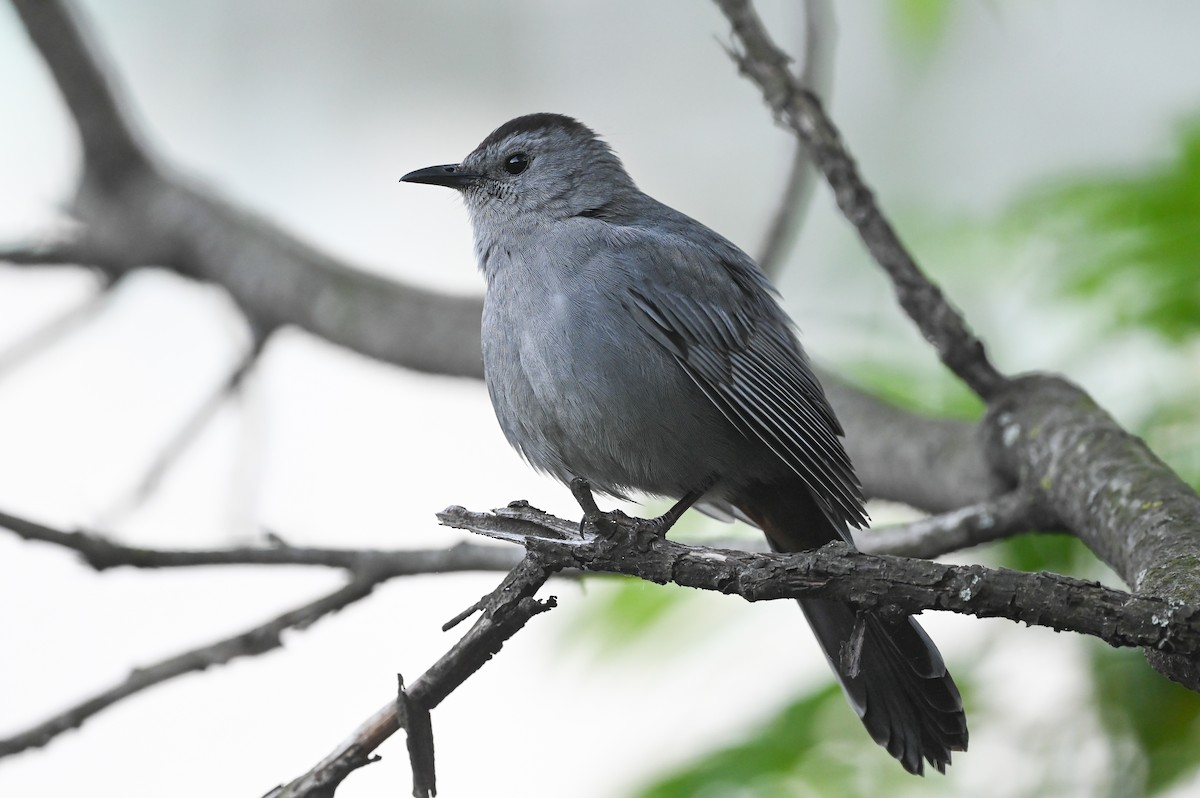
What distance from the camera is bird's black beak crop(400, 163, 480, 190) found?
4.69 m

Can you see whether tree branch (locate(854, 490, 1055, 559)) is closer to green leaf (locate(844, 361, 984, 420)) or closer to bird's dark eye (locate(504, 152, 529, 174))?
green leaf (locate(844, 361, 984, 420))

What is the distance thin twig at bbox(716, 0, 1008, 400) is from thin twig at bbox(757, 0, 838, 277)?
1.50ft

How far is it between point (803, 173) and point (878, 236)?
3.24 ft

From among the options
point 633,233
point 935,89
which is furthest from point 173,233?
point 935,89

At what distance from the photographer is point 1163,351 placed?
154 inches

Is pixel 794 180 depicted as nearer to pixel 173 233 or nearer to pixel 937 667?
pixel 937 667

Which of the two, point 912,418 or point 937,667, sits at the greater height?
point 912,418

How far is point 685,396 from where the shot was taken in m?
3.79

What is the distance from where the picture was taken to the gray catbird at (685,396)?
3.51 meters

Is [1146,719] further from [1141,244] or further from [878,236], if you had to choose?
[878,236]

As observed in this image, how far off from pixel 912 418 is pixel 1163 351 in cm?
94

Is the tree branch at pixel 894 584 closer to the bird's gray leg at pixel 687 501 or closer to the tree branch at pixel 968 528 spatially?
the bird's gray leg at pixel 687 501

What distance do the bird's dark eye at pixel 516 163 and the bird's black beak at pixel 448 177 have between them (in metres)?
0.13

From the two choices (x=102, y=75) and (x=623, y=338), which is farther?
(x=102, y=75)
